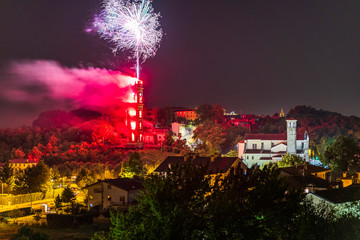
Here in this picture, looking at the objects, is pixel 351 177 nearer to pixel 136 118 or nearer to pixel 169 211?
pixel 169 211

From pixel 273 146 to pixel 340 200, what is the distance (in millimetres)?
44240

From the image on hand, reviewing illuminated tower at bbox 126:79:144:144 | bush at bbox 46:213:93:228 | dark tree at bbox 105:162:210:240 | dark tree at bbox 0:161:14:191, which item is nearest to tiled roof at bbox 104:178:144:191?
bush at bbox 46:213:93:228

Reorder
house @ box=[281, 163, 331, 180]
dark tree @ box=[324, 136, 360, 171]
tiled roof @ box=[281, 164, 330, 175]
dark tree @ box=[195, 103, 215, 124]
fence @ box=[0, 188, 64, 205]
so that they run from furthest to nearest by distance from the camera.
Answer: dark tree @ box=[195, 103, 215, 124] < dark tree @ box=[324, 136, 360, 171] < house @ box=[281, 163, 331, 180] < fence @ box=[0, 188, 64, 205] < tiled roof @ box=[281, 164, 330, 175]

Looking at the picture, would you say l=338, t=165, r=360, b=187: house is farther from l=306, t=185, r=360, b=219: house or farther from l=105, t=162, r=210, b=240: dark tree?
l=105, t=162, r=210, b=240: dark tree

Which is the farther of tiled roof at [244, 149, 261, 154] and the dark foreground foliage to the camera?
tiled roof at [244, 149, 261, 154]

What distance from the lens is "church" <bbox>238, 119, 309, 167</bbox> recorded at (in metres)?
64.9

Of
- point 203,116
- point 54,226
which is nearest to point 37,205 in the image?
point 54,226

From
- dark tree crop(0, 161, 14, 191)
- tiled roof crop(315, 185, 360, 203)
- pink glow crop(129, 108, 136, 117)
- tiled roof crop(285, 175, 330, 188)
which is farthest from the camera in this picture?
pink glow crop(129, 108, 136, 117)

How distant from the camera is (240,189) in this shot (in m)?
19.7

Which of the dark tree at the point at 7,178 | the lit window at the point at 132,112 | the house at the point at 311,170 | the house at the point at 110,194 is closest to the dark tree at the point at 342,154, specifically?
the house at the point at 311,170

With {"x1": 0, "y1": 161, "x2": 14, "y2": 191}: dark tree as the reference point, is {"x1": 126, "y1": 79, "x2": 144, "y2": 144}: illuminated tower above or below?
above

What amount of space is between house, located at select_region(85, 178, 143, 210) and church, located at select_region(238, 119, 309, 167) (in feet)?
101

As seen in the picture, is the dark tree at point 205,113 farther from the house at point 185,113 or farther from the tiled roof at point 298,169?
the tiled roof at point 298,169

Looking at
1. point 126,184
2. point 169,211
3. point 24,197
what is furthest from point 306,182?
point 24,197
